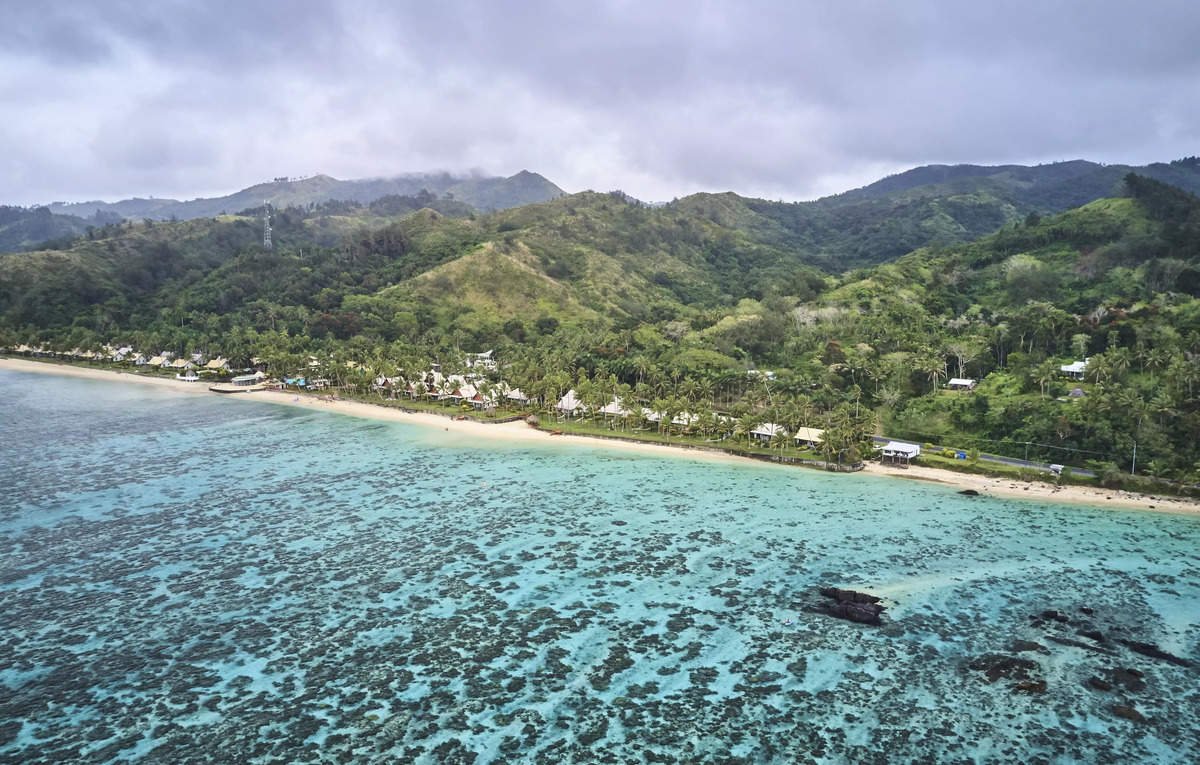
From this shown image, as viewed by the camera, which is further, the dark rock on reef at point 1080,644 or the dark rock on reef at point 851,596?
the dark rock on reef at point 851,596

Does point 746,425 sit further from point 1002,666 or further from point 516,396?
point 1002,666

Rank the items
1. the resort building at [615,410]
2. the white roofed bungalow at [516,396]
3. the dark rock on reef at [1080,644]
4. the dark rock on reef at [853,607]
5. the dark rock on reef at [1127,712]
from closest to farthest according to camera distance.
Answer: the dark rock on reef at [1127,712]
the dark rock on reef at [1080,644]
the dark rock on reef at [853,607]
the resort building at [615,410]
the white roofed bungalow at [516,396]

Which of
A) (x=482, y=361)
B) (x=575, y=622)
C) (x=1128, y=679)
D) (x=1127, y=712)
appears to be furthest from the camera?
(x=482, y=361)

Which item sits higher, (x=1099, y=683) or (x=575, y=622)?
(x=1099, y=683)

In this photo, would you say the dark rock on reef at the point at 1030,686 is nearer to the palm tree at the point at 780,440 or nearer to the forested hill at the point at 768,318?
the forested hill at the point at 768,318

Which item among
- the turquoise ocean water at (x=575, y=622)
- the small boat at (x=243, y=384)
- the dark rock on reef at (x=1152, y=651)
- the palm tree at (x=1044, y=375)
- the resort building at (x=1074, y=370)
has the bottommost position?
the turquoise ocean water at (x=575, y=622)

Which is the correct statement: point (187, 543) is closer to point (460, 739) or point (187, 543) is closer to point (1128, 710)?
point (460, 739)

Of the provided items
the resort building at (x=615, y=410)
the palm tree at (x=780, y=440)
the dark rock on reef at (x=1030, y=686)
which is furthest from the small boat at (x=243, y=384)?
the dark rock on reef at (x=1030, y=686)

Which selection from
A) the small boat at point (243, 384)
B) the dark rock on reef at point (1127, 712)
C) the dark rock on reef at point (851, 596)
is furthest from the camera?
the small boat at point (243, 384)

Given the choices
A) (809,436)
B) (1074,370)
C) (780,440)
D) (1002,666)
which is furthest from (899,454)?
(1002,666)
